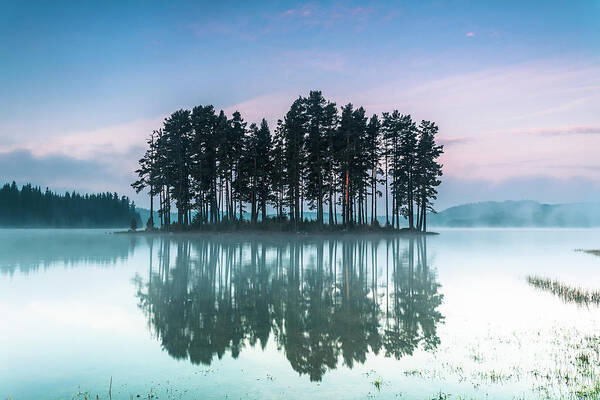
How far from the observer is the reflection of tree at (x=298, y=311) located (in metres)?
10.1

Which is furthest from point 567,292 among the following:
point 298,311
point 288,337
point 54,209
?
point 54,209

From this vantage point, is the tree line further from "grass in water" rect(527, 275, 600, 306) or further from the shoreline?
"grass in water" rect(527, 275, 600, 306)

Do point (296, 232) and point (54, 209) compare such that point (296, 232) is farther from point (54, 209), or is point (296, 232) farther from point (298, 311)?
point (54, 209)

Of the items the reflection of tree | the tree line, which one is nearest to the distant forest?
the tree line

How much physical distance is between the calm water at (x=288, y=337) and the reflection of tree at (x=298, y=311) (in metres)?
0.06

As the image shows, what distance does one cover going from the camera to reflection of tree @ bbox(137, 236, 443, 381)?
1013 centimetres

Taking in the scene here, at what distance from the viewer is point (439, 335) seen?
11.3 m

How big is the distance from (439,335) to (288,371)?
491 cm

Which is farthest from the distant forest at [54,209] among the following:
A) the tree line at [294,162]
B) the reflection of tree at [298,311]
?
the reflection of tree at [298,311]

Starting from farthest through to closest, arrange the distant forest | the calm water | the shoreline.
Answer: the distant forest
the shoreline
the calm water

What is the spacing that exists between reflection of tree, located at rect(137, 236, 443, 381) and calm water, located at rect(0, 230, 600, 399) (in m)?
0.06

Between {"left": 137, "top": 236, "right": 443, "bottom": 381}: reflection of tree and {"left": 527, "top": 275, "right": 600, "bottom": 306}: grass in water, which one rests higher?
{"left": 137, "top": 236, "right": 443, "bottom": 381}: reflection of tree

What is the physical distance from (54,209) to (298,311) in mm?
193873

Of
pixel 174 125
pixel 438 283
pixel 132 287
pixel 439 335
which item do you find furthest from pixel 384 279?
pixel 174 125
